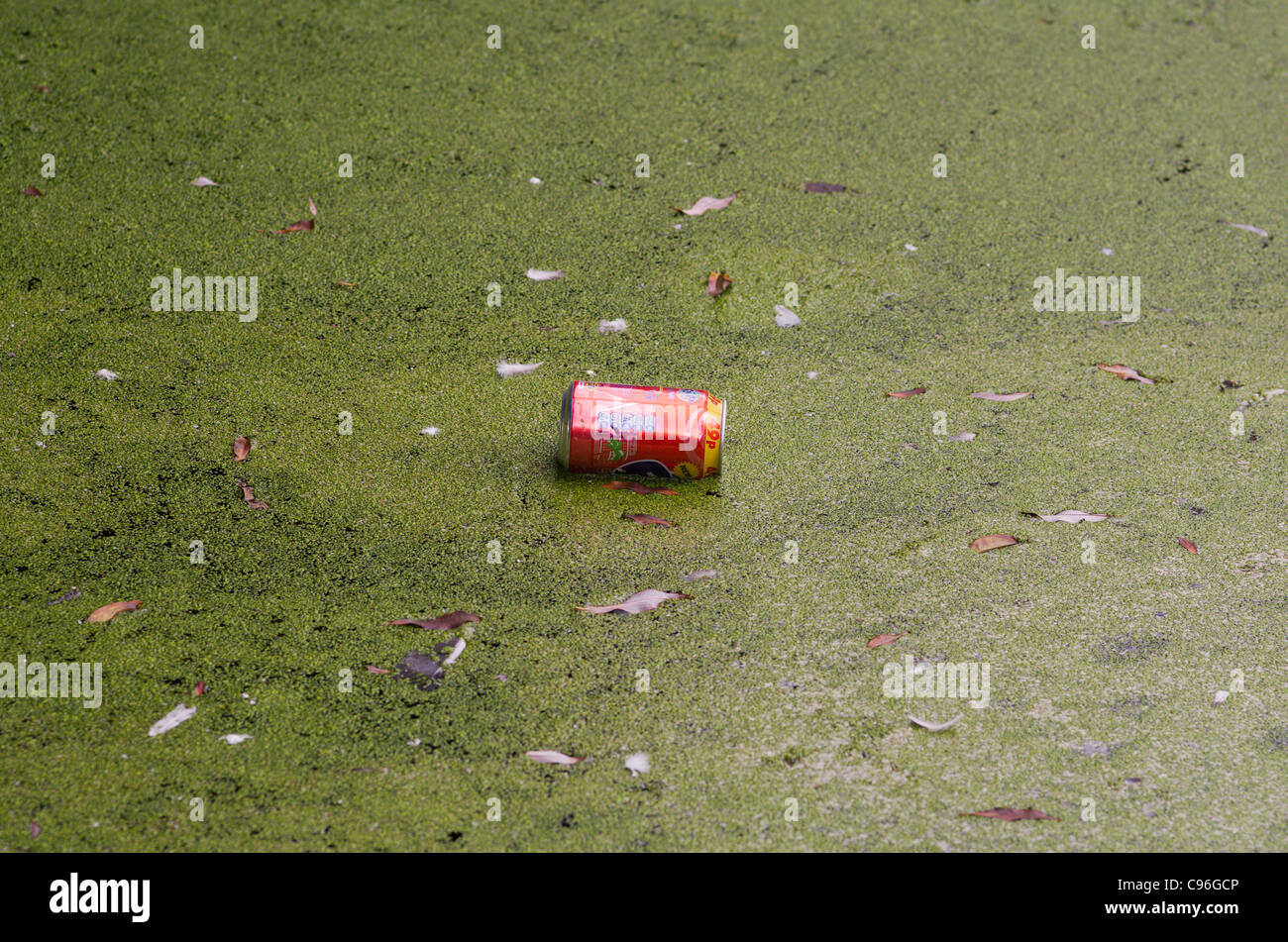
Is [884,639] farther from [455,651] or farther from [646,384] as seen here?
[646,384]

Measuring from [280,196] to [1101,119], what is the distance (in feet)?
7.22

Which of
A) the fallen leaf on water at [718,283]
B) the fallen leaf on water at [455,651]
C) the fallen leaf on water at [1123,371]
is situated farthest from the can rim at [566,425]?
the fallen leaf on water at [1123,371]

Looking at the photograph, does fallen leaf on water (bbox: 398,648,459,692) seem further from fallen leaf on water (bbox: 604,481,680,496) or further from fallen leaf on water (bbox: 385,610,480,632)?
fallen leaf on water (bbox: 604,481,680,496)

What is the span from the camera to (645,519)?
1.94m

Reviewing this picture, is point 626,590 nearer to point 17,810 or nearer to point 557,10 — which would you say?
point 17,810

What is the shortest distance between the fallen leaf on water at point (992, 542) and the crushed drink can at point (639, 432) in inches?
18.2

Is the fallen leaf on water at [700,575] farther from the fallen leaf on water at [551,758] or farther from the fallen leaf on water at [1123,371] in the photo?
the fallen leaf on water at [1123,371]

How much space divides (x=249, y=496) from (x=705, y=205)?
1.35 metres

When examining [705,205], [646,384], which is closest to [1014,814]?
[646,384]

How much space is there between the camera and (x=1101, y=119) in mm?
3133

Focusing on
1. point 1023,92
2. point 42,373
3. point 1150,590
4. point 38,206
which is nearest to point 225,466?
point 42,373

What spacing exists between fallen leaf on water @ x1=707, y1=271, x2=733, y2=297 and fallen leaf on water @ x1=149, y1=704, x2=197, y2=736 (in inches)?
55.5

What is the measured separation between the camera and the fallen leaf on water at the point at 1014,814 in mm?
1456

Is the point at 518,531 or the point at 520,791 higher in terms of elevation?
the point at 518,531
